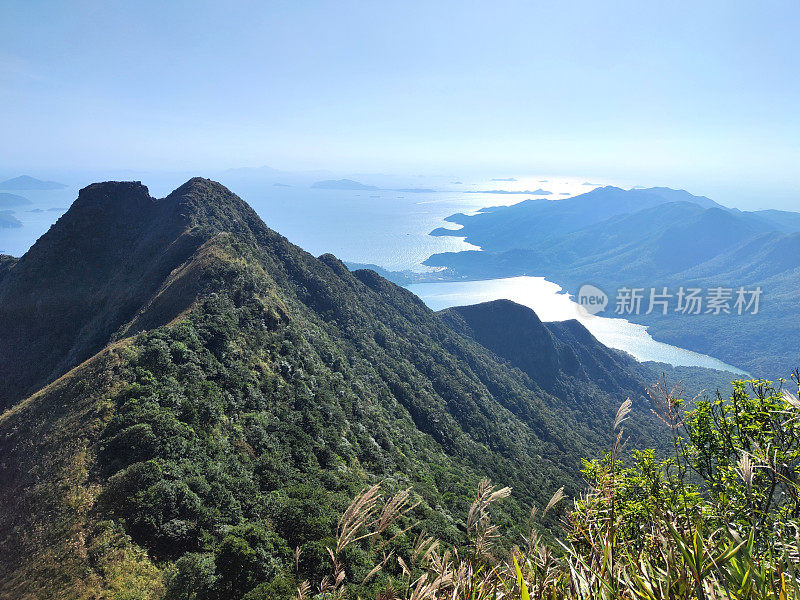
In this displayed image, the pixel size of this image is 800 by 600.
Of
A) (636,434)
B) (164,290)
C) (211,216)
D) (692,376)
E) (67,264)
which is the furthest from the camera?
(692,376)

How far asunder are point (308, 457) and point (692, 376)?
166m

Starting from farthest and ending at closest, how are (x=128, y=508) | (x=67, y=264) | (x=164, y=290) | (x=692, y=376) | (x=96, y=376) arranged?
(x=692, y=376) → (x=67, y=264) → (x=164, y=290) → (x=96, y=376) → (x=128, y=508)

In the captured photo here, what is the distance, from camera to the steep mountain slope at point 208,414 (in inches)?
589

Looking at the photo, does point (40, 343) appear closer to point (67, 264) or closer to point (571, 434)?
point (67, 264)

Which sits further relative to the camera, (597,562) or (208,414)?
(208,414)

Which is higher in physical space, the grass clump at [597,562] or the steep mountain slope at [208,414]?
the grass clump at [597,562]

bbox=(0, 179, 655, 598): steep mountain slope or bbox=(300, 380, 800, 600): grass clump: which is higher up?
bbox=(300, 380, 800, 600): grass clump

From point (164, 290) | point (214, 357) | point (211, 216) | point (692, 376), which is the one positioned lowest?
point (692, 376)

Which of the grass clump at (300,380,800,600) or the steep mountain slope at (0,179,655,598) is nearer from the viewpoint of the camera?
the grass clump at (300,380,800,600)

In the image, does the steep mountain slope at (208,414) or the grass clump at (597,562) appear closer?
the grass clump at (597,562)

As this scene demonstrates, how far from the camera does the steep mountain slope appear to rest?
1496 centimetres

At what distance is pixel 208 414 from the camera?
23594mm

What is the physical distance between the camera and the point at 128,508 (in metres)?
15.9

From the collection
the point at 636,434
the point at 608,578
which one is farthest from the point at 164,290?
the point at 636,434
